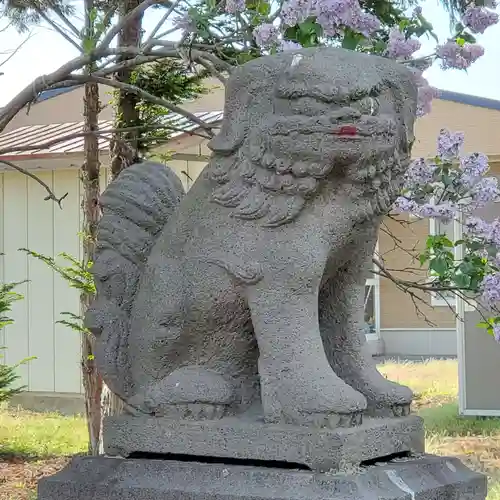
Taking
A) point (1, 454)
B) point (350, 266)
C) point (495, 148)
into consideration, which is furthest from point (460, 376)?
point (350, 266)

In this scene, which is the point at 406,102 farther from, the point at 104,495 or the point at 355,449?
the point at 104,495

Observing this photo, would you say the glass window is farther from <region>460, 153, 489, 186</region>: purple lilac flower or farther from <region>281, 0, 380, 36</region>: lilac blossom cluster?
<region>281, 0, 380, 36</region>: lilac blossom cluster

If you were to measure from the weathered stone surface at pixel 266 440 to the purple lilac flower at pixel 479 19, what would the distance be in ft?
4.77

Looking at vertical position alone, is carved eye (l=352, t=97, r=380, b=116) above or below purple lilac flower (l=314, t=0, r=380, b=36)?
below

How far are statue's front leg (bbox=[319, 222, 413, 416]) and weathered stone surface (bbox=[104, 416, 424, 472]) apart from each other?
126 mm

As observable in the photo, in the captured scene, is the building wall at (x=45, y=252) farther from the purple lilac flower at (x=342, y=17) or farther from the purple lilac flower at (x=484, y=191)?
the purple lilac flower at (x=342, y=17)

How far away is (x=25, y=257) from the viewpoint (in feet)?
28.9

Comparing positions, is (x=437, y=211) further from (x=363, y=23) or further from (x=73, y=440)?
(x=73, y=440)

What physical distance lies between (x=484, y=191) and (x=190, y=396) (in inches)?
57.7

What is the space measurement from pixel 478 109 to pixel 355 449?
27.3 ft

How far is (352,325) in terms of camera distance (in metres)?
2.56

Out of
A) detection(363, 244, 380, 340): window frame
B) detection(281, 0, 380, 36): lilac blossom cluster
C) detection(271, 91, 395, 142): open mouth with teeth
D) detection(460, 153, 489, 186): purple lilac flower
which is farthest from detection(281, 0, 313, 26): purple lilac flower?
detection(363, 244, 380, 340): window frame

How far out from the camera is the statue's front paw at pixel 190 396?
7.95 ft

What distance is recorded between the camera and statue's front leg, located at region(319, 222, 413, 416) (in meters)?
2.51
